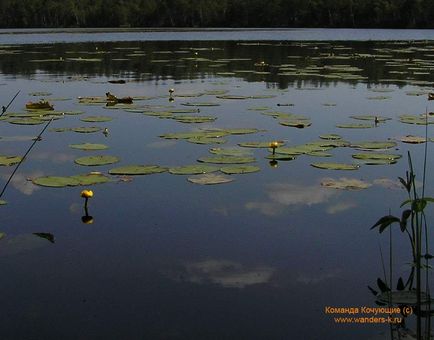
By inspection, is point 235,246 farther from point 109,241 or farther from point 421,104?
point 421,104

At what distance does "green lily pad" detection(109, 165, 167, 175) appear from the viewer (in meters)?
5.04

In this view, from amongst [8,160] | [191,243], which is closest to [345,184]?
[191,243]

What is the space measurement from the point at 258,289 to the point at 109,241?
111 cm

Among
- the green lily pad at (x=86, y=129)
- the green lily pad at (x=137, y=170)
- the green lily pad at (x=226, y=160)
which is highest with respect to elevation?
the green lily pad at (x=86, y=129)

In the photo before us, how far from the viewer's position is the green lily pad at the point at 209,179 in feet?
15.6

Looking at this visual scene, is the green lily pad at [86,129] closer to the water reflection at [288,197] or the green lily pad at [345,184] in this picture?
the water reflection at [288,197]

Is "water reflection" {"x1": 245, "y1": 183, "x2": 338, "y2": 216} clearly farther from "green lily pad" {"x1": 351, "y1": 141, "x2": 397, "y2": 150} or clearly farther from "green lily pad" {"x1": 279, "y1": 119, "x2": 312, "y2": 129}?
"green lily pad" {"x1": 279, "y1": 119, "x2": 312, "y2": 129}

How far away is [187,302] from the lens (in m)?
2.83

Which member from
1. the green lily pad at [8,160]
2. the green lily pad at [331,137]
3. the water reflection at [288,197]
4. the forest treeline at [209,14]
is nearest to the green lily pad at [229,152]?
the water reflection at [288,197]

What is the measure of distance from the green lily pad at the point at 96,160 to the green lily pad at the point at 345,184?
1990 millimetres

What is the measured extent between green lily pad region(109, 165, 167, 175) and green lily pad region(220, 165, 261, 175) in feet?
1.87

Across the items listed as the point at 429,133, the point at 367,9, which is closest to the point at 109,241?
the point at 429,133

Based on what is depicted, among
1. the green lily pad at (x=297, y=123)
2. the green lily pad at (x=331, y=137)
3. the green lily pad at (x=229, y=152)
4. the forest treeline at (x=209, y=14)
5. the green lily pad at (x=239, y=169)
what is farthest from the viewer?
the forest treeline at (x=209, y=14)

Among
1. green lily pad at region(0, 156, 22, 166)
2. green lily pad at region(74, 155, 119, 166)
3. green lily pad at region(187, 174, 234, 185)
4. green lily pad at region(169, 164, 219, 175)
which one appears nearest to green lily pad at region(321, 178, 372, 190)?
green lily pad at region(187, 174, 234, 185)
